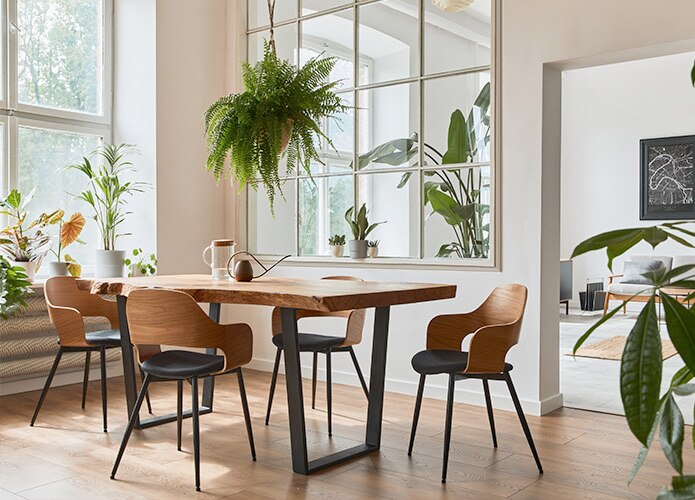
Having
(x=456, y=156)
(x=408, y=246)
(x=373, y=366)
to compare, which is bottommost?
(x=373, y=366)

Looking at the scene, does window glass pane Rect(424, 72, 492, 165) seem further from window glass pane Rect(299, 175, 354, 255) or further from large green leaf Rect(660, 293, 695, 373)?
large green leaf Rect(660, 293, 695, 373)

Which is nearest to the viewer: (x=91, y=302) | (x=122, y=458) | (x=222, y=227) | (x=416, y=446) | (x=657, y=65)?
(x=122, y=458)

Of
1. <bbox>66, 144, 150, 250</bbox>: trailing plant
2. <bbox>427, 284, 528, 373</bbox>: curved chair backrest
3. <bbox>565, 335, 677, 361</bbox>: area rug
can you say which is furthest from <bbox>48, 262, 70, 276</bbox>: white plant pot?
<bbox>565, 335, 677, 361</bbox>: area rug

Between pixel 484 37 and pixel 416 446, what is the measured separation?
2450 mm

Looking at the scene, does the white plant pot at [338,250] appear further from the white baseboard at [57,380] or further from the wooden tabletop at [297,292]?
the white baseboard at [57,380]

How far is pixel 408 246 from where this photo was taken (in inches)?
185

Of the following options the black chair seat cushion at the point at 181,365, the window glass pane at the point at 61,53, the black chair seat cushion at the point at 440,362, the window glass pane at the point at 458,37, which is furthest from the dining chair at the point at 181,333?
the window glass pane at the point at 61,53

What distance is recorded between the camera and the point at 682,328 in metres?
0.76

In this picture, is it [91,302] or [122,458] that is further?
[91,302]

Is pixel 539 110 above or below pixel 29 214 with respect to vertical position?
above

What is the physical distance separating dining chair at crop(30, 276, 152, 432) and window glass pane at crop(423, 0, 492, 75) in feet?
8.15

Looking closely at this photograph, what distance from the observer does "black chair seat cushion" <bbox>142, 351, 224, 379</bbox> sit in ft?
9.45

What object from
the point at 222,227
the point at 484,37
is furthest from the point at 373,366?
the point at 222,227

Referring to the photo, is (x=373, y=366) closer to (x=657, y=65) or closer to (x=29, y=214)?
(x=29, y=214)
